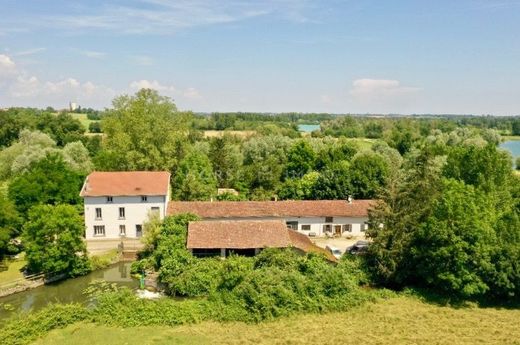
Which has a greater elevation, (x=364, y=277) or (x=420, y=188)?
(x=420, y=188)

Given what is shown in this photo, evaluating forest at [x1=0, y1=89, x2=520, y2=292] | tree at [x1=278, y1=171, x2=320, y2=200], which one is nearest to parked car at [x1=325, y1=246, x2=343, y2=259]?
forest at [x1=0, y1=89, x2=520, y2=292]

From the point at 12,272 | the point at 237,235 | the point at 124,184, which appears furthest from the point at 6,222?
the point at 237,235

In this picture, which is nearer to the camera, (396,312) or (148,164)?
(396,312)

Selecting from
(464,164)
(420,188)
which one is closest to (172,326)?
(420,188)

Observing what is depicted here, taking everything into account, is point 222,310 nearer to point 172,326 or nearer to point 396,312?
point 172,326

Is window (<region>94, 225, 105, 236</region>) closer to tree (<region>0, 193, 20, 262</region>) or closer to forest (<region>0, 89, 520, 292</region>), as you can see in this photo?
forest (<region>0, 89, 520, 292</region>)

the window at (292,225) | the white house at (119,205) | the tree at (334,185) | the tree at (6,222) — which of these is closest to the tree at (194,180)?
the white house at (119,205)

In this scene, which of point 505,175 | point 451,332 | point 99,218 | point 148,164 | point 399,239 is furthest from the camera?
point 148,164
